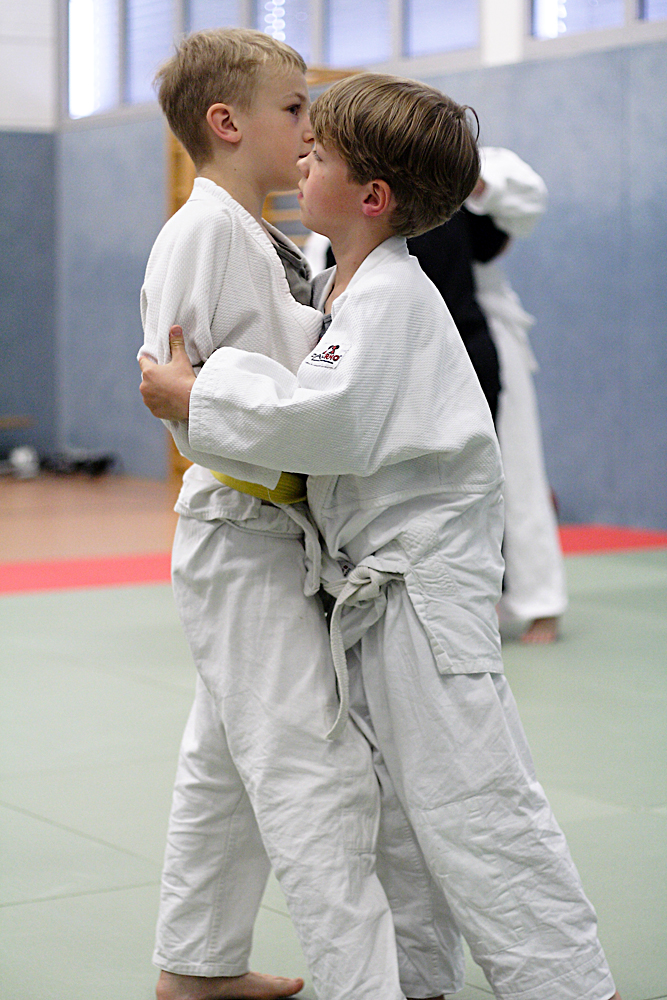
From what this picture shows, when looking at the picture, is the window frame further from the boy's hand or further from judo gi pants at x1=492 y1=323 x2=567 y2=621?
the boy's hand

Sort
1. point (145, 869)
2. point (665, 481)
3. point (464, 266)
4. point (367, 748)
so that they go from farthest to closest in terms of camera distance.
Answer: point (665, 481), point (464, 266), point (145, 869), point (367, 748)

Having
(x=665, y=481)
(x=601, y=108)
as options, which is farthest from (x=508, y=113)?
(x=665, y=481)

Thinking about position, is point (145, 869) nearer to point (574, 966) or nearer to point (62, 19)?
point (574, 966)

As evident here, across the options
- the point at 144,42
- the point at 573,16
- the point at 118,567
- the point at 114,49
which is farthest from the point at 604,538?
the point at 114,49

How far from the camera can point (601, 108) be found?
275 inches

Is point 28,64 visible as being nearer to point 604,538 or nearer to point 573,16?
point 573,16

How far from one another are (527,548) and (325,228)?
2.87 meters

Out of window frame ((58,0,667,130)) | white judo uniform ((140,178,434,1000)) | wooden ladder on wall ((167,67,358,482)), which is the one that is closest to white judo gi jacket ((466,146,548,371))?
window frame ((58,0,667,130))

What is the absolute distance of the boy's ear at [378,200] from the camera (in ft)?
5.01

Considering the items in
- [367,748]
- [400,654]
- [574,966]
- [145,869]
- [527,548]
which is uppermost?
[400,654]

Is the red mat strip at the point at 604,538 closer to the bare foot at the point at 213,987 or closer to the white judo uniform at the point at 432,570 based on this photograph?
the bare foot at the point at 213,987

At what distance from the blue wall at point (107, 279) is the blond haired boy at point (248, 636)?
812cm

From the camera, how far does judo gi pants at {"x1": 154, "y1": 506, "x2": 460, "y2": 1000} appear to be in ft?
4.98

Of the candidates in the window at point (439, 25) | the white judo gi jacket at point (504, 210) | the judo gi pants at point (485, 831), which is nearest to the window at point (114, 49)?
the window at point (439, 25)
